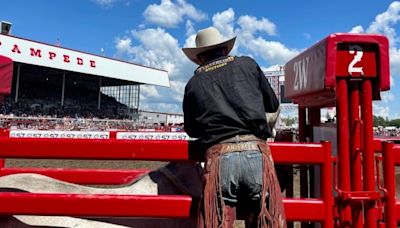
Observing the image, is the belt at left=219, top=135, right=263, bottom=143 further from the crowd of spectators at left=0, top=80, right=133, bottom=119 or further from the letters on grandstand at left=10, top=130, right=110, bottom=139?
the crowd of spectators at left=0, top=80, right=133, bottom=119

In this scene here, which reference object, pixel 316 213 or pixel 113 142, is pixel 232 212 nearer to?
pixel 316 213

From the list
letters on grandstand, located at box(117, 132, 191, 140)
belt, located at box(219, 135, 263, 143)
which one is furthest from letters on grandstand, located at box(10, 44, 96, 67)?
belt, located at box(219, 135, 263, 143)

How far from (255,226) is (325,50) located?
1.07 m

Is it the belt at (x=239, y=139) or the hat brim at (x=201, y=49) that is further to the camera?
the hat brim at (x=201, y=49)

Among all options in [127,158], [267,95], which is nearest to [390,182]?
[267,95]

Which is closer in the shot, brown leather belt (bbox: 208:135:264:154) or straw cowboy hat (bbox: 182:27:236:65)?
brown leather belt (bbox: 208:135:264:154)

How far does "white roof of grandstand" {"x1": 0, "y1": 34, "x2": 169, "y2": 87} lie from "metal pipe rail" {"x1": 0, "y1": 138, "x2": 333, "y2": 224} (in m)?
30.5

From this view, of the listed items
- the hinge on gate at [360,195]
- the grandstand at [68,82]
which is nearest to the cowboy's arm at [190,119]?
the hinge on gate at [360,195]

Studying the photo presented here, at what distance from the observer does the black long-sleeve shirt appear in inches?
92.3

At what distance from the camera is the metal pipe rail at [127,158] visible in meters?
2.40

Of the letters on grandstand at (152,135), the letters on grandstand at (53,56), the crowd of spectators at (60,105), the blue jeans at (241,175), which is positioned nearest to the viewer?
the blue jeans at (241,175)

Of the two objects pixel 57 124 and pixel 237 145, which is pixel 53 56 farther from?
pixel 237 145

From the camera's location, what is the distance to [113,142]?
8.08 ft

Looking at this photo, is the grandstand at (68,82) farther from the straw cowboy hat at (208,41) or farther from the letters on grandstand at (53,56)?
the straw cowboy hat at (208,41)
